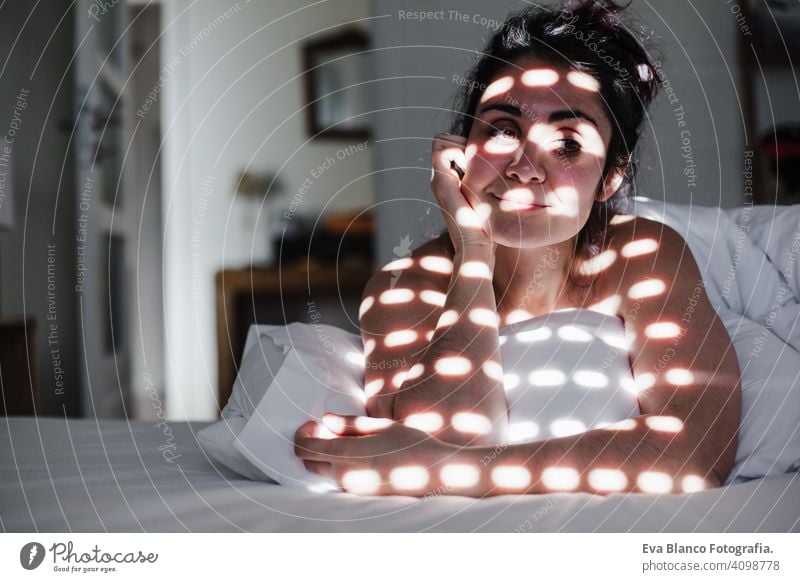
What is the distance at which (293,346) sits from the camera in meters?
0.83

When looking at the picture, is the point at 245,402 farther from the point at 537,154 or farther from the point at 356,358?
the point at 537,154

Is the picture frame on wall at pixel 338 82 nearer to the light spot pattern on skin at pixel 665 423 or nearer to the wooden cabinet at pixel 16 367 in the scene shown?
the wooden cabinet at pixel 16 367

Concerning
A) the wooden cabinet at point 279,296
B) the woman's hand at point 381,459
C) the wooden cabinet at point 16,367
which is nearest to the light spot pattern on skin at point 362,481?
the woman's hand at point 381,459

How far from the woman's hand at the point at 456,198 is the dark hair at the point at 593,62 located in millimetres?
90

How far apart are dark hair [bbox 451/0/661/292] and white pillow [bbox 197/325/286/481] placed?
38 centimetres

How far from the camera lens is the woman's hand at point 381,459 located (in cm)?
65

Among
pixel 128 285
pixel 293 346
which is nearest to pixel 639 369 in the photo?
pixel 293 346

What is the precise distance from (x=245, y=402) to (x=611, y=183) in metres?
0.50

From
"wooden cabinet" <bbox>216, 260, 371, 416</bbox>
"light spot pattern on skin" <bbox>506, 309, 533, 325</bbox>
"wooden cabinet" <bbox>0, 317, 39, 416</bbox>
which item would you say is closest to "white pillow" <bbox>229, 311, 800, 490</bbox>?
"light spot pattern on skin" <bbox>506, 309, 533, 325</bbox>

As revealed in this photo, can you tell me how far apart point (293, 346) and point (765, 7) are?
1.19 meters

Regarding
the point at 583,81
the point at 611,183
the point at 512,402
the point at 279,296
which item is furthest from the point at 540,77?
the point at 279,296

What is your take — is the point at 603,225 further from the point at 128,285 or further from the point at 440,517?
the point at 128,285

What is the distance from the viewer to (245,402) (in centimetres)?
81

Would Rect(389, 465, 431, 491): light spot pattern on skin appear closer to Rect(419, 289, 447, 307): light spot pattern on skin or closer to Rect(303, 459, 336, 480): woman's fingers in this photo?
Result: Rect(303, 459, 336, 480): woman's fingers
